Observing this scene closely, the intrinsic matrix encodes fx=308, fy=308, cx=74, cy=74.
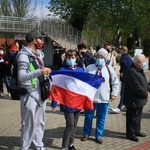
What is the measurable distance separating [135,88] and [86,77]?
118 cm

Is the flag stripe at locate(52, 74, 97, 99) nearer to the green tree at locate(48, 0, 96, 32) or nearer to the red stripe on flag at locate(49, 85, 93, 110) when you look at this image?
the red stripe on flag at locate(49, 85, 93, 110)

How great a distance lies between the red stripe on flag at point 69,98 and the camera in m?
5.18

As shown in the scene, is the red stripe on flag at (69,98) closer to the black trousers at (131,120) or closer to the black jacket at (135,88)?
the black jacket at (135,88)

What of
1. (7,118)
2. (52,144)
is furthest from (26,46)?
Answer: (7,118)

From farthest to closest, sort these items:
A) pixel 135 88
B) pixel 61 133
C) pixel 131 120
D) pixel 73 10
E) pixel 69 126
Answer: pixel 73 10
pixel 61 133
pixel 131 120
pixel 135 88
pixel 69 126

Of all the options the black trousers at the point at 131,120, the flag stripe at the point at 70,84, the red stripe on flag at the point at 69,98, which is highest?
the flag stripe at the point at 70,84

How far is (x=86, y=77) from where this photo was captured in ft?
17.4

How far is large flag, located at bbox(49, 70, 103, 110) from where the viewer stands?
5.19 metres

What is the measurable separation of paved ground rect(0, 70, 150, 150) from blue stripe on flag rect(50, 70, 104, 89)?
3.97 feet

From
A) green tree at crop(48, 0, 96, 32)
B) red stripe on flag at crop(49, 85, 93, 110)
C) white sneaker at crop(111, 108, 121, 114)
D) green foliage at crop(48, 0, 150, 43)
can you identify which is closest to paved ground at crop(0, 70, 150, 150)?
white sneaker at crop(111, 108, 121, 114)

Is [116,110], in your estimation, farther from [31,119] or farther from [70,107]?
[31,119]

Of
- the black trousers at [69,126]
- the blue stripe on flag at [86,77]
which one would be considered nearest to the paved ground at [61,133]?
the black trousers at [69,126]

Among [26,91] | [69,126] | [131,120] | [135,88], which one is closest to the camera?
[26,91]

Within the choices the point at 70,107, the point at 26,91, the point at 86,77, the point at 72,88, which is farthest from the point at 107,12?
the point at 26,91
